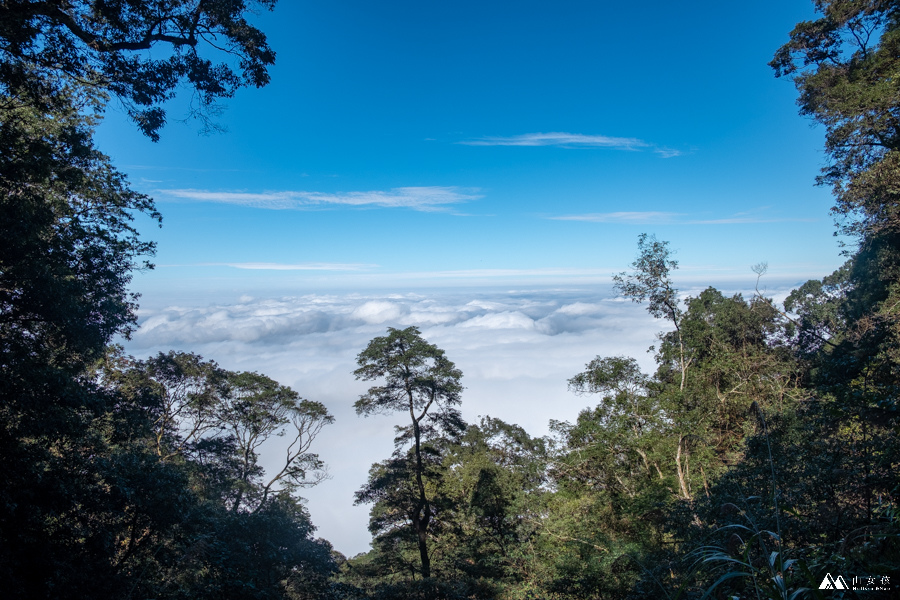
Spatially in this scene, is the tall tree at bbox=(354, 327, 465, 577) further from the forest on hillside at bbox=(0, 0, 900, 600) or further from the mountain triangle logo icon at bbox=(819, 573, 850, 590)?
the mountain triangle logo icon at bbox=(819, 573, 850, 590)

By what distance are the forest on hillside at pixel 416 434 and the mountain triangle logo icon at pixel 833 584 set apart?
2 centimetres

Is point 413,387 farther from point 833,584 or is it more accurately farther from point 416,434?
point 833,584

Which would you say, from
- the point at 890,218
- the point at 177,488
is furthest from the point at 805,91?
the point at 177,488

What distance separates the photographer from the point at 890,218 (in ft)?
26.9

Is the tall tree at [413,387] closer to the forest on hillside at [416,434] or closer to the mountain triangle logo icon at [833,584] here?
the forest on hillside at [416,434]

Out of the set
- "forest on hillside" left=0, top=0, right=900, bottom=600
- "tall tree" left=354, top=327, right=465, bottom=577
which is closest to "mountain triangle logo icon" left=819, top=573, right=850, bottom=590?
"forest on hillside" left=0, top=0, right=900, bottom=600

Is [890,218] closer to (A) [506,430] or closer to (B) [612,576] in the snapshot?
(B) [612,576]

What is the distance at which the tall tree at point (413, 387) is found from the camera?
13.3 m

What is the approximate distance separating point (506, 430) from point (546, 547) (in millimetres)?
12324

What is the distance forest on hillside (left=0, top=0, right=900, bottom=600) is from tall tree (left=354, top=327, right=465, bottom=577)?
0.27 ft

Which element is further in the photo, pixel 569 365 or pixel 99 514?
pixel 569 365

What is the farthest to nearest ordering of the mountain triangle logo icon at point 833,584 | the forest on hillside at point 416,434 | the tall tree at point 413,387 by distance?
the tall tree at point 413,387 → the forest on hillside at point 416,434 → the mountain triangle logo icon at point 833,584

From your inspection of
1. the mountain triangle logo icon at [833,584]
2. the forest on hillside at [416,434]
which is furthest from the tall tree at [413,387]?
the mountain triangle logo icon at [833,584]

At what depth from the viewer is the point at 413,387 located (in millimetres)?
13383
